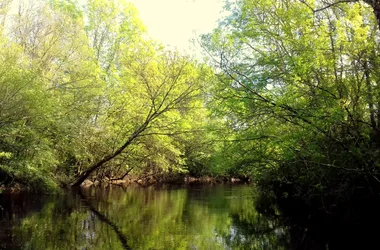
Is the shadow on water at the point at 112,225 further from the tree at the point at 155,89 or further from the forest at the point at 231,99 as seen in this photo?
A: the tree at the point at 155,89

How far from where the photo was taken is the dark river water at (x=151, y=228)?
1041cm

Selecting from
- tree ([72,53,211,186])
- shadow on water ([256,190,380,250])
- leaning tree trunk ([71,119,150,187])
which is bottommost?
shadow on water ([256,190,380,250])

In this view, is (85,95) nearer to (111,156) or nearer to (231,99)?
(111,156)

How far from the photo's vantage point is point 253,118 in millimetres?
13148

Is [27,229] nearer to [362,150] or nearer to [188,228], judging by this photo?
[188,228]

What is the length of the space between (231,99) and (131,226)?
5227 mm

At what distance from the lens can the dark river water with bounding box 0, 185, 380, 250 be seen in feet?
34.2

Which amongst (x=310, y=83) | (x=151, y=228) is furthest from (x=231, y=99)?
(x=151, y=228)

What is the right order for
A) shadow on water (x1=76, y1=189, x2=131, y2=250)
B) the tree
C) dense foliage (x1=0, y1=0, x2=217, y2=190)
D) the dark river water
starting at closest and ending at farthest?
shadow on water (x1=76, y1=189, x2=131, y2=250) < the dark river water < dense foliage (x1=0, y1=0, x2=217, y2=190) < the tree

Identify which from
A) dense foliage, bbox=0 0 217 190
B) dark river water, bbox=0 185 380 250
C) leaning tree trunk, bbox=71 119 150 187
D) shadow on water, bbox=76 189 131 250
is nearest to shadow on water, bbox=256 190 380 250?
dark river water, bbox=0 185 380 250

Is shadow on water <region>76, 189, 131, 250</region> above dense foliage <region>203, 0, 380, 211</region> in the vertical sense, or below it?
below

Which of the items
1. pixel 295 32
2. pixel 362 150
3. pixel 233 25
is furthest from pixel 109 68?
pixel 362 150

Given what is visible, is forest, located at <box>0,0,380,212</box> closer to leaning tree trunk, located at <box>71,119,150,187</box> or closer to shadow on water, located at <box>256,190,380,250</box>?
leaning tree trunk, located at <box>71,119,150,187</box>

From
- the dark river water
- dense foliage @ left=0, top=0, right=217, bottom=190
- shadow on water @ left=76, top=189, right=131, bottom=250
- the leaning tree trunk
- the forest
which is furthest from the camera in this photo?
the leaning tree trunk
